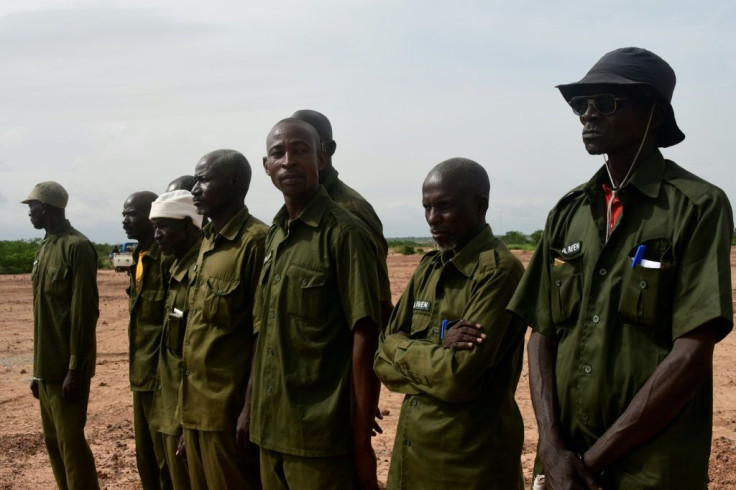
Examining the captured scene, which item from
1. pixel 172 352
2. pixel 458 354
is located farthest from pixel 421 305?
pixel 172 352

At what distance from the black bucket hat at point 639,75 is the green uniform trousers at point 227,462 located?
2.51 m

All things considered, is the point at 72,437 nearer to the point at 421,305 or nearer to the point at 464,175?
Answer: the point at 421,305

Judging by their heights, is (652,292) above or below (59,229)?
below

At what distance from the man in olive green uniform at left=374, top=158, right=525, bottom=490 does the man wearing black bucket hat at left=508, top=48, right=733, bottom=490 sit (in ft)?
1.30

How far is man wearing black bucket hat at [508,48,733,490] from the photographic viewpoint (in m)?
2.40

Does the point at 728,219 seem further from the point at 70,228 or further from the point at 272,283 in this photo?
the point at 70,228

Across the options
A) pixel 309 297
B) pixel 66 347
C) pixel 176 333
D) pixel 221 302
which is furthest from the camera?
pixel 66 347

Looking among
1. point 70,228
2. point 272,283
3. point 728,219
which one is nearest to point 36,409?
point 70,228

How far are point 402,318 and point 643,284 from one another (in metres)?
1.37

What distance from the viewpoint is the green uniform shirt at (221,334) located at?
168 inches

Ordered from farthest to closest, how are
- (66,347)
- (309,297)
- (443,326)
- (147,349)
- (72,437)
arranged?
(66,347) < (72,437) < (147,349) < (309,297) < (443,326)

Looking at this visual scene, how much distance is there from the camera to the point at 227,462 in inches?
166

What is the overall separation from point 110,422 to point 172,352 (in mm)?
4235

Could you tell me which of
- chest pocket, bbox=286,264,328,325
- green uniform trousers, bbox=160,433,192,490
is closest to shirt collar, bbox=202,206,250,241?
chest pocket, bbox=286,264,328,325
